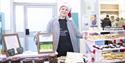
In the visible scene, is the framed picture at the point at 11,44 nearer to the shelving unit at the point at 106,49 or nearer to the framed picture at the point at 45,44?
the framed picture at the point at 45,44

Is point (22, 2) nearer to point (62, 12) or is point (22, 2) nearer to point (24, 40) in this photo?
point (24, 40)

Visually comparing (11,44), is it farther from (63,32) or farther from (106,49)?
(63,32)

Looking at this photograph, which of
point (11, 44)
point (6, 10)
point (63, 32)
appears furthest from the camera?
point (6, 10)

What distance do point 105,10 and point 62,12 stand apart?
115 inches

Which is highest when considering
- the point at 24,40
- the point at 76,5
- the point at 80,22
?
the point at 76,5

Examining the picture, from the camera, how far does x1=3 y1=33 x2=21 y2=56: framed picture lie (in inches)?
84.2

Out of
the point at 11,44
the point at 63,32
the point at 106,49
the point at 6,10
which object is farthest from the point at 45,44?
the point at 6,10

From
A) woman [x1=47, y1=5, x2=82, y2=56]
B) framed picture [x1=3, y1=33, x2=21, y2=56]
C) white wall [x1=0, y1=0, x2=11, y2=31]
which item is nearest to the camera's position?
framed picture [x1=3, y1=33, x2=21, y2=56]

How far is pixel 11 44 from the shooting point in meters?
2.20

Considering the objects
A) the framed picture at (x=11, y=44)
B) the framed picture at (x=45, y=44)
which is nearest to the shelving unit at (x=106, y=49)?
the framed picture at (x=45, y=44)

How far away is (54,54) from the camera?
2.21 m

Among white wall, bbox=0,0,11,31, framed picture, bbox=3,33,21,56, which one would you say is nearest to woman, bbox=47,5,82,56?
framed picture, bbox=3,33,21,56

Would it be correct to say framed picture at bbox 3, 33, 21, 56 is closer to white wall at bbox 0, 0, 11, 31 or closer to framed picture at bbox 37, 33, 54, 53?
framed picture at bbox 37, 33, 54, 53

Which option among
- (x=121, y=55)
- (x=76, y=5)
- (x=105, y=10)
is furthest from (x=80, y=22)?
(x=121, y=55)
